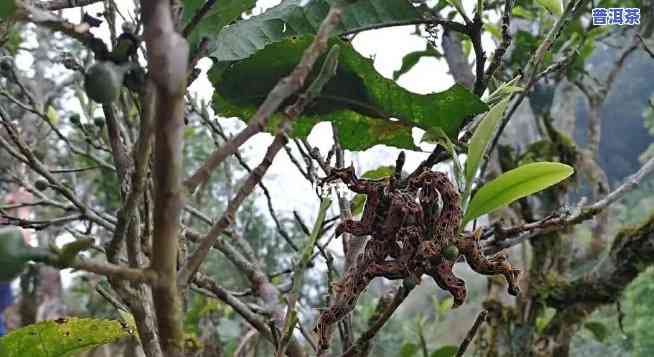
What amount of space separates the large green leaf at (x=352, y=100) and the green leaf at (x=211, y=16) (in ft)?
0.18

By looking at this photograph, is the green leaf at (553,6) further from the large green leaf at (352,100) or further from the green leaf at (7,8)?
the green leaf at (7,8)

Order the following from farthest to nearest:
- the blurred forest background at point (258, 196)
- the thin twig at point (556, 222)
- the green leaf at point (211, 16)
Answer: the blurred forest background at point (258, 196)
the thin twig at point (556, 222)
the green leaf at point (211, 16)

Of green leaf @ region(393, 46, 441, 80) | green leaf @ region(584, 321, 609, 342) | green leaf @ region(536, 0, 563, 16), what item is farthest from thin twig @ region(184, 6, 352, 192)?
green leaf @ region(584, 321, 609, 342)

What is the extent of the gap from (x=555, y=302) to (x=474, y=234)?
124 cm

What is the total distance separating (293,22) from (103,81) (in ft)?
1.02

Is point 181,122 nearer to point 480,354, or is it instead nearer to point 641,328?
point 480,354

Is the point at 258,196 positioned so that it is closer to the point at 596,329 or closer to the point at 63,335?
the point at 596,329

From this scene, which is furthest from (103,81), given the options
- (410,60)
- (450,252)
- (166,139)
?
(410,60)

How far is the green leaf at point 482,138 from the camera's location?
0.54 m

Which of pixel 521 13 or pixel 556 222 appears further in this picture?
pixel 521 13

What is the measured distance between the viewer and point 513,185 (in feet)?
1.84

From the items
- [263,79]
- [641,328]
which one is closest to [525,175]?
[263,79]

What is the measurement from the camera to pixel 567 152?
6.43ft

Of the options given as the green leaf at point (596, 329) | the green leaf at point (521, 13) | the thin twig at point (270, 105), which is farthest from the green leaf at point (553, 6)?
the green leaf at point (596, 329)
